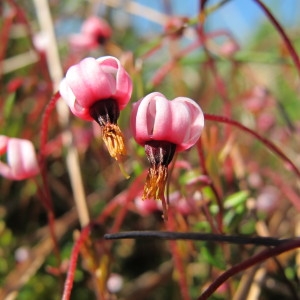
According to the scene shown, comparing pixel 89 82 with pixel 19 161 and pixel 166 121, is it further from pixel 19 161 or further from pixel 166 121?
pixel 19 161

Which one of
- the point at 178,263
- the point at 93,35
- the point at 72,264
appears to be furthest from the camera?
the point at 93,35

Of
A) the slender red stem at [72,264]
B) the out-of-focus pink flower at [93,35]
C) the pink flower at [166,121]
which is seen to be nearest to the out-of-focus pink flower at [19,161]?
the slender red stem at [72,264]

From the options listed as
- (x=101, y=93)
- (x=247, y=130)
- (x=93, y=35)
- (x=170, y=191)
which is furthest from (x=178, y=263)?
(x=93, y=35)

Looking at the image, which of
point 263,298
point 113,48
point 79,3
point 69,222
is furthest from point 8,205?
point 79,3

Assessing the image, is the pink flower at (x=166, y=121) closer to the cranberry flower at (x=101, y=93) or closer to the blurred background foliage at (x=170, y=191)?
the cranberry flower at (x=101, y=93)

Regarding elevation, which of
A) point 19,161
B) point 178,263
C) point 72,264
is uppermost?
point 19,161

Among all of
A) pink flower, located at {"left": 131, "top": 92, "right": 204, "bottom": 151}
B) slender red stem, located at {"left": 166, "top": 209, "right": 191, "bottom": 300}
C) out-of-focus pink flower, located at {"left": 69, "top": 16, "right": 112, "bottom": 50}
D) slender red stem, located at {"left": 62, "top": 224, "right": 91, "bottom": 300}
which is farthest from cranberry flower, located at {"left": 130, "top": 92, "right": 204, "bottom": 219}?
out-of-focus pink flower, located at {"left": 69, "top": 16, "right": 112, "bottom": 50}

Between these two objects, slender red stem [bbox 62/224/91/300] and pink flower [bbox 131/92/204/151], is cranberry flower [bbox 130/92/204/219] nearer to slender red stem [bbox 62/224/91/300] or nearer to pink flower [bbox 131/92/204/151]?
pink flower [bbox 131/92/204/151]
